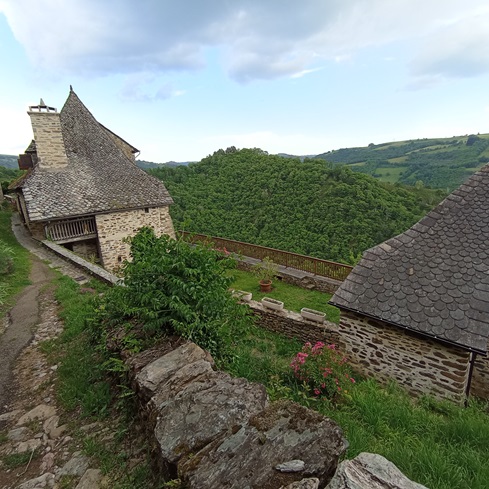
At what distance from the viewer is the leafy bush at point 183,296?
354cm

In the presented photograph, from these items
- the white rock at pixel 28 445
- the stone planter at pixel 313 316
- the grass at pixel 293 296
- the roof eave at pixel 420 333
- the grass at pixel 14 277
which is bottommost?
the grass at pixel 293 296

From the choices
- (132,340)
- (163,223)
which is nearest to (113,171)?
(163,223)

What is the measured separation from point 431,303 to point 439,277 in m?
0.63

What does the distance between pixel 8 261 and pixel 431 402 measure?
37.8 feet

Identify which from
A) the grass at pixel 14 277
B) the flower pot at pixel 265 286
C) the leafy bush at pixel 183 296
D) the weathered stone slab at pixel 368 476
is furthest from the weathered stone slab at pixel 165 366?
the flower pot at pixel 265 286

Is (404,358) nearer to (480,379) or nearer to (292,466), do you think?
(480,379)

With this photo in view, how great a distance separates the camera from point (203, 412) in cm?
242

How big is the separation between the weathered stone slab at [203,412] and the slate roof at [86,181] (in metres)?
12.5

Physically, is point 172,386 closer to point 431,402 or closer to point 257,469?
point 257,469

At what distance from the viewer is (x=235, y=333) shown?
4.07 metres

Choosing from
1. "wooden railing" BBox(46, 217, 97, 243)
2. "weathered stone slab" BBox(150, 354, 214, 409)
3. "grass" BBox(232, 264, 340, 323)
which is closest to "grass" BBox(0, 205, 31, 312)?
"wooden railing" BBox(46, 217, 97, 243)

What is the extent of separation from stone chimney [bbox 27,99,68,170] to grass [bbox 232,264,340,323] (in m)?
10.3

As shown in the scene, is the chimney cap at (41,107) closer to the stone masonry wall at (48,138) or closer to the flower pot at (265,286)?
the stone masonry wall at (48,138)

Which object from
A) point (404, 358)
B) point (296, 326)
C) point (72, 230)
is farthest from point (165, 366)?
point (72, 230)
